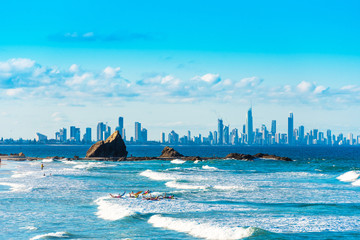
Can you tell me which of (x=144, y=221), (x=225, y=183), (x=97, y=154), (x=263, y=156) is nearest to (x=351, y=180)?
(x=225, y=183)

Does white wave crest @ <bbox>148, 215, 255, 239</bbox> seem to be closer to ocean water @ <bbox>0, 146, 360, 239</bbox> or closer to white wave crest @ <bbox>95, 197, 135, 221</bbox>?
ocean water @ <bbox>0, 146, 360, 239</bbox>

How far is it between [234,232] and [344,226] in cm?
747

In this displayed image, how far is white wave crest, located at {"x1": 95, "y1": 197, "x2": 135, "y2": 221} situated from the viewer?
105 feet

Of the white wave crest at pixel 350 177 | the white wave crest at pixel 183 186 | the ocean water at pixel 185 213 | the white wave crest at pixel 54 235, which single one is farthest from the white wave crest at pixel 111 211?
the white wave crest at pixel 350 177

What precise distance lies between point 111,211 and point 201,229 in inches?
344

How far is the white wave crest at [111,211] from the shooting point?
105 feet

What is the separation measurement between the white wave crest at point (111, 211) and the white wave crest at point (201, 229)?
2566mm

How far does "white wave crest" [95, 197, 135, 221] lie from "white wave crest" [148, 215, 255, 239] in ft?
8.42

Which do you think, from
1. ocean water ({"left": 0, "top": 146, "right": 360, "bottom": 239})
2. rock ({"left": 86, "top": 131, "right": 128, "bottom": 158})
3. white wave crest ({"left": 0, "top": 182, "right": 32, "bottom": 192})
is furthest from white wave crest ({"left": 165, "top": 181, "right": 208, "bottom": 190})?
rock ({"left": 86, "top": 131, "right": 128, "bottom": 158})

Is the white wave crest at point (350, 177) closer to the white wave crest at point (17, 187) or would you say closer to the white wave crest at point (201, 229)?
the white wave crest at point (201, 229)

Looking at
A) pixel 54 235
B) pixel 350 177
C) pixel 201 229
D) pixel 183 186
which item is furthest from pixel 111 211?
pixel 350 177

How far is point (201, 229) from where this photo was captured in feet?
90.6

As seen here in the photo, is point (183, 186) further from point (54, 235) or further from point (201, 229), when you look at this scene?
point (54, 235)

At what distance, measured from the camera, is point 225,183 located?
2206 inches
